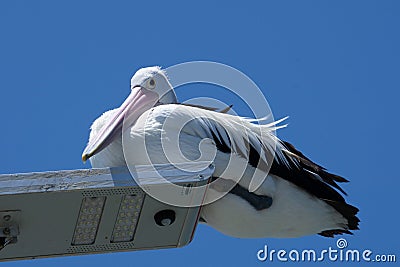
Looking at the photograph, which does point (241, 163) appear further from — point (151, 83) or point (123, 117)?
point (151, 83)

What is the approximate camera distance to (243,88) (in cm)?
738

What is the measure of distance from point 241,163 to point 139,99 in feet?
4.38

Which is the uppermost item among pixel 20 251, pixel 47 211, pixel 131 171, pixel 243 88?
pixel 243 88

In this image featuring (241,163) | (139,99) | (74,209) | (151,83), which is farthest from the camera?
(151,83)

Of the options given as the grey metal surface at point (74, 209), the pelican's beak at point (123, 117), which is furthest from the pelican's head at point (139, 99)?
the grey metal surface at point (74, 209)

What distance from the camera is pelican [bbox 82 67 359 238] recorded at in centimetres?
739

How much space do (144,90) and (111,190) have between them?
10.8ft

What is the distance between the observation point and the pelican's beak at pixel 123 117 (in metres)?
7.35

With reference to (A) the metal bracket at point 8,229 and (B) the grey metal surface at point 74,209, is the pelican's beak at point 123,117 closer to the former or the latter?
(B) the grey metal surface at point 74,209

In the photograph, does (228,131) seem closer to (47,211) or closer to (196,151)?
(196,151)

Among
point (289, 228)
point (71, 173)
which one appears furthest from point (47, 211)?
point (289, 228)

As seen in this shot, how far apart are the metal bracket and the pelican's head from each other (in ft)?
6.59

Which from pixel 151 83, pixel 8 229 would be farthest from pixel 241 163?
pixel 8 229

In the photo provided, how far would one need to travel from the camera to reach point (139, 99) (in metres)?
8.37
